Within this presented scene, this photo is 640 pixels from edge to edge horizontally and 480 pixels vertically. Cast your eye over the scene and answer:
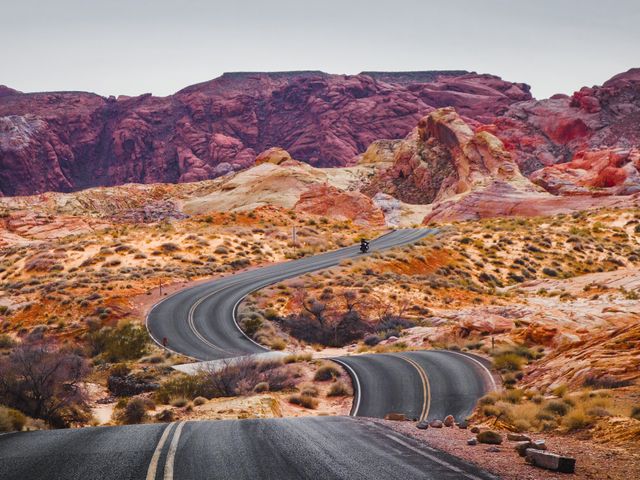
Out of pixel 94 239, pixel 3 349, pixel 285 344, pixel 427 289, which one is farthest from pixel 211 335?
pixel 94 239

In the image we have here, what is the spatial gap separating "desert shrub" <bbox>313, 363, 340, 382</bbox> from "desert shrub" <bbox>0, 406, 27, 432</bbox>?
1263 centimetres

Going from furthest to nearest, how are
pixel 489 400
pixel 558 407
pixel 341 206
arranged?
1. pixel 341 206
2. pixel 489 400
3. pixel 558 407

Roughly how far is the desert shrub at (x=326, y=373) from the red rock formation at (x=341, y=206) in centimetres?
5754

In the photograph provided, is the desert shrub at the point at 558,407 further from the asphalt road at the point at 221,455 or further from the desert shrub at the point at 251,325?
the desert shrub at the point at 251,325

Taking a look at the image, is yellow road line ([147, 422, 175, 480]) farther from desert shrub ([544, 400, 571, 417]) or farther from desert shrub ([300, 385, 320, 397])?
desert shrub ([300, 385, 320, 397])

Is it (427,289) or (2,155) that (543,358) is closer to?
(427,289)

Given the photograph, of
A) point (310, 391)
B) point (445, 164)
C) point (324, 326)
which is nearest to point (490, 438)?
point (310, 391)

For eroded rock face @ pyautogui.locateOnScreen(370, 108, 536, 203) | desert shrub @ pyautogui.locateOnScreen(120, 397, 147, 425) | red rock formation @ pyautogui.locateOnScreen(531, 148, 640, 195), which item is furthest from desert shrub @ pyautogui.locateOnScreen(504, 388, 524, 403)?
red rock formation @ pyautogui.locateOnScreen(531, 148, 640, 195)

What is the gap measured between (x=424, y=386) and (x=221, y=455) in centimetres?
1295

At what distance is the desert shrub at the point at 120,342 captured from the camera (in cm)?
2972

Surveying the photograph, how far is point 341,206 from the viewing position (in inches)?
3278

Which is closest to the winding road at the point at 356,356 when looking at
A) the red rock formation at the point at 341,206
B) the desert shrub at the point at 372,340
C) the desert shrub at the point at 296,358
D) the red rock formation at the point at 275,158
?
the desert shrub at the point at 296,358

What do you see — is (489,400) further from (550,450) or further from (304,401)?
(304,401)

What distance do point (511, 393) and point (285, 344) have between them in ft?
59.9
